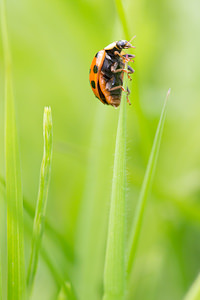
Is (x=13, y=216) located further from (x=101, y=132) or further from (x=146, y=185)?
(x=101, y=132)

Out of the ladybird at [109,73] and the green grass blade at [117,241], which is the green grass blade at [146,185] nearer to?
the green grass blade at [117,241]

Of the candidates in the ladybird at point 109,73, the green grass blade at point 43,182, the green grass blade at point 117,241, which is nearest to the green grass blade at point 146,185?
the green grass blade at point 117,241

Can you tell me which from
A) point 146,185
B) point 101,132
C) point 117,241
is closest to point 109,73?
point 101,132

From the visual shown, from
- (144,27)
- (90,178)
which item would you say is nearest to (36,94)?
(144,27)

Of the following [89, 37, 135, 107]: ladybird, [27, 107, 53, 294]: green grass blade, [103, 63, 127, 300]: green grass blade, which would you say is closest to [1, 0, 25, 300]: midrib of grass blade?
[27, 107, 53, 294]: green grass blade

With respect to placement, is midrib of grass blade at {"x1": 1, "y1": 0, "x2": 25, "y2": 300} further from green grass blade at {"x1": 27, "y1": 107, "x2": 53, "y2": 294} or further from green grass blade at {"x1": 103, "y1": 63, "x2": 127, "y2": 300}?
green grass blade at {"x1": 103, "y1": 63, "x2": 127, "y2": 300}
